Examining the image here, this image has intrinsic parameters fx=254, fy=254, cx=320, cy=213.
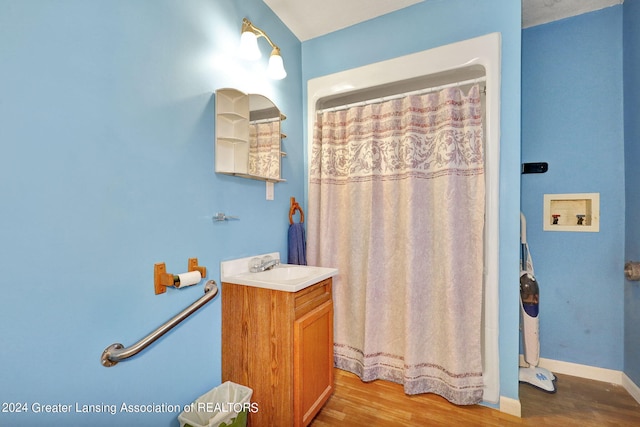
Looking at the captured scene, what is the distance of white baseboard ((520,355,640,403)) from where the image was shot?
1.75 meters

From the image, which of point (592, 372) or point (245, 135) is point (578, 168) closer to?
point (592, 372)

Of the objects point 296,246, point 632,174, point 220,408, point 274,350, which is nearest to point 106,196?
point 274,350

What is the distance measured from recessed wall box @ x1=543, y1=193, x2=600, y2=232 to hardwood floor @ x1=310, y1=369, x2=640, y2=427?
1168 mm

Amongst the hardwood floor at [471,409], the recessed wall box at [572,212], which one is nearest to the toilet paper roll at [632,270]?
the recessed wall box at [572,212]

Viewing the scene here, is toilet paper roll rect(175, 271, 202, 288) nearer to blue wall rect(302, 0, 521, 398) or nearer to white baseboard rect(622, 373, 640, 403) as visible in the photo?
blue wall rect(302, 0, 521, 398)

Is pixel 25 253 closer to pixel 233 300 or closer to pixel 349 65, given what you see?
pixel 233 300

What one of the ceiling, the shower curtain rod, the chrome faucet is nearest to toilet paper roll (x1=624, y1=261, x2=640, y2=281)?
the shower curtain rod

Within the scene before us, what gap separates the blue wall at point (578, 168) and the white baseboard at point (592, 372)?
34mm

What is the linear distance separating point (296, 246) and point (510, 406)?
1705mm

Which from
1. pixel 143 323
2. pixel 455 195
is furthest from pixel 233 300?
pixel 455 195

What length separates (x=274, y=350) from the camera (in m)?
1.33

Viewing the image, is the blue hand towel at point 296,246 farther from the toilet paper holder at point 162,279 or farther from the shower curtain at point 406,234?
the toilet paper holder at point 162,279

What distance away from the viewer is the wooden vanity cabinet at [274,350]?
51.6 inches

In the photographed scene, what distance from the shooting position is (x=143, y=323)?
109cm
